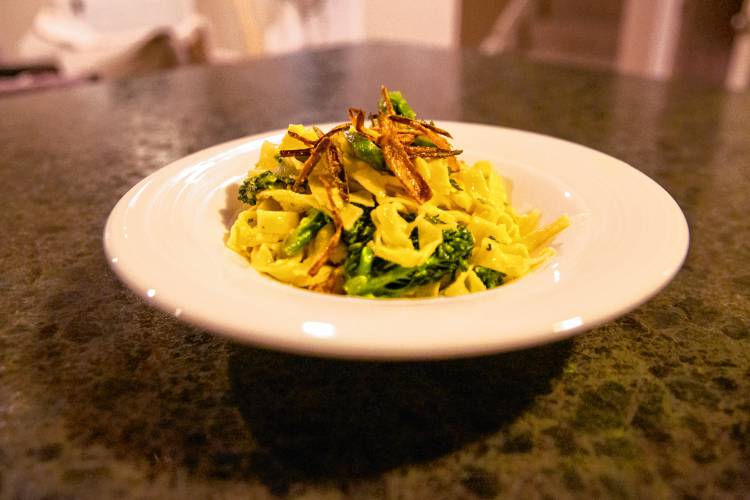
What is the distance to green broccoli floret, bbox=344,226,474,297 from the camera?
702 mm

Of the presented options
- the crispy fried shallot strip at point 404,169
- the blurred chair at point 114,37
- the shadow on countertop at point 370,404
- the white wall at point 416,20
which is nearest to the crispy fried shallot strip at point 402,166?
the crispy fried shallot strip at point 404,169

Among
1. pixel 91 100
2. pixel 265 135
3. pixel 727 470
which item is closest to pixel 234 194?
pixel 265 135

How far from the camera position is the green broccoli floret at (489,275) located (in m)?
0.75

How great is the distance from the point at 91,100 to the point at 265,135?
53.5 inches

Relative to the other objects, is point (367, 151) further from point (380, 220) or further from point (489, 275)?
point (489, 275)

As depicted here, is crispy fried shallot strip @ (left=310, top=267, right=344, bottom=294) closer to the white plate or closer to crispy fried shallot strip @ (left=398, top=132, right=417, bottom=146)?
the white plate

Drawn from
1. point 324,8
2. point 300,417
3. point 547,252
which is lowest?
point 324,8

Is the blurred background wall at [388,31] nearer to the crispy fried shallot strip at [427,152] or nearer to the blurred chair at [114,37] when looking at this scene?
the blurred chair at [114,37]

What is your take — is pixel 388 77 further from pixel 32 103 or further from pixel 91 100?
pixel 32 103

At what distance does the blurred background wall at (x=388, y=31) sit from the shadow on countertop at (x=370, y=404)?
2.62 m

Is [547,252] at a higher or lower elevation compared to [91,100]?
higher

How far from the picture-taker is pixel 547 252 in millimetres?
771

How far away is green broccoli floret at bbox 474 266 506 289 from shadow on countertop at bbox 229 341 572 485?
91 millimetres

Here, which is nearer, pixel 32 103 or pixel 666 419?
pixel 666 419
